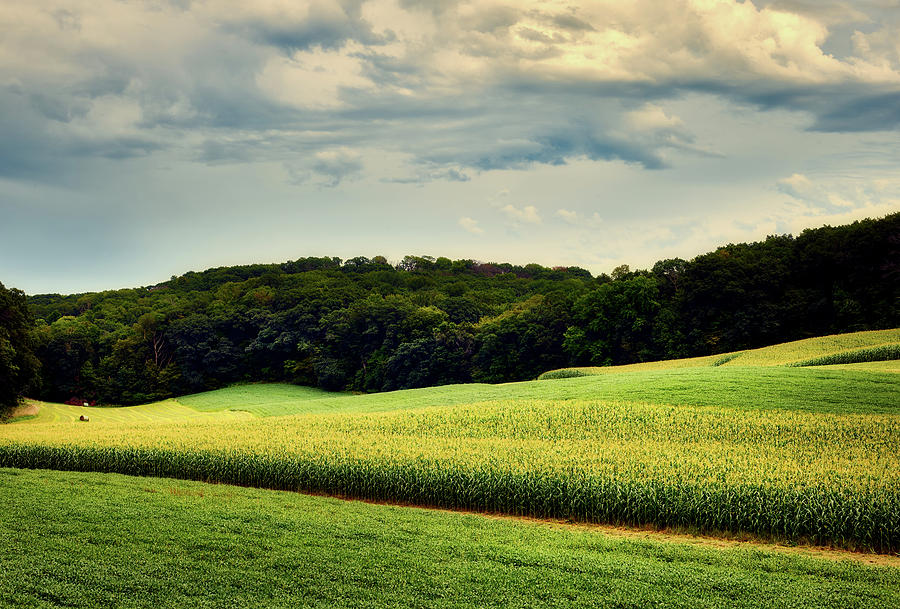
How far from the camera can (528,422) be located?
2588 centimetres

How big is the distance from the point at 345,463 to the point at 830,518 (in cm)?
1264

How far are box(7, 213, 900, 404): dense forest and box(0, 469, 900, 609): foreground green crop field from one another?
39.1m

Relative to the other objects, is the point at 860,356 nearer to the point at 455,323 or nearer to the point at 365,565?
the point at 365,565

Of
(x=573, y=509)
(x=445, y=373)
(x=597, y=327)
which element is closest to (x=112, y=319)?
(x=445, y=373)

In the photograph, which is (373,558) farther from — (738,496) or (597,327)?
(597,327)

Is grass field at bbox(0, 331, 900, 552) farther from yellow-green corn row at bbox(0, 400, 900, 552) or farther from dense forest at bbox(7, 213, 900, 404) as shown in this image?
dense forest at bbox(7, 213, 900, 404)

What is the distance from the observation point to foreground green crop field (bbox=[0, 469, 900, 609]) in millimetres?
9672

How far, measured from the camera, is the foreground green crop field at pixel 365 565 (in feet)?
31.7

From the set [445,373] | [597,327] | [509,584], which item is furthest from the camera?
[445,373]

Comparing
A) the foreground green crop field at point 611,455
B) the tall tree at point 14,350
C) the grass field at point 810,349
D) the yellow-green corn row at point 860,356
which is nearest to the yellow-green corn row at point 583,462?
the foreground green crop field at point 611,455

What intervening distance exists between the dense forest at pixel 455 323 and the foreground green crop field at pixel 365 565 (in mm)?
39125

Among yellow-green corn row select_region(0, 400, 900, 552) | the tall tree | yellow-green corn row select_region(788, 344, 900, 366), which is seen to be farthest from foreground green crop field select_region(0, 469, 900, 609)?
yellow-green corn row select_region(788, 344, 900, 366)

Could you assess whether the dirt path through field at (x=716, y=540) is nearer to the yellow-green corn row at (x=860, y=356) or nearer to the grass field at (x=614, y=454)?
the grass field at (x=614, y=454)

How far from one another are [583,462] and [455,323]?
6090 centimetres
